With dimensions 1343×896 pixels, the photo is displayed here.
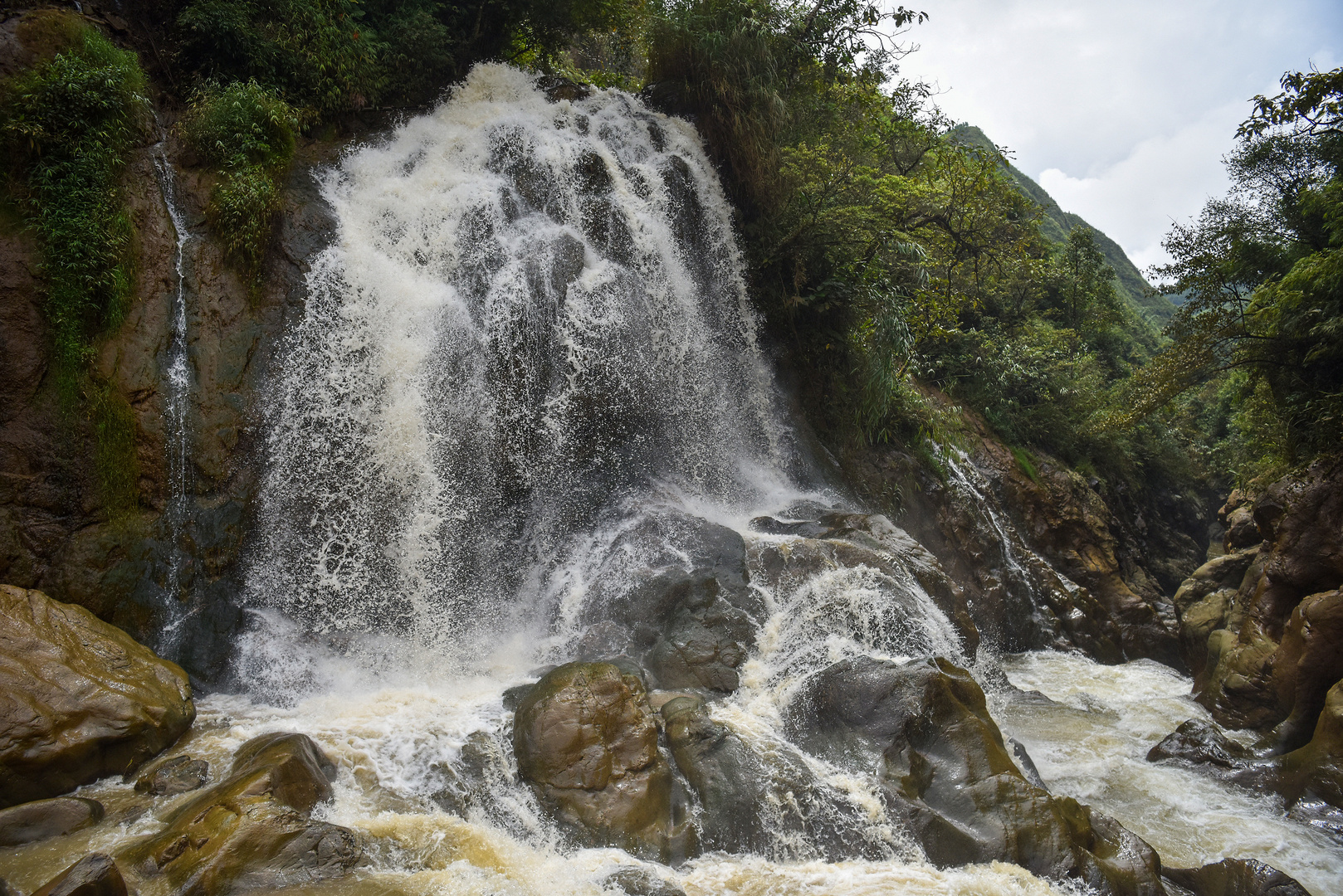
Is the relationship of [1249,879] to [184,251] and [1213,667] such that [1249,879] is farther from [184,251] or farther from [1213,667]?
[184,251]

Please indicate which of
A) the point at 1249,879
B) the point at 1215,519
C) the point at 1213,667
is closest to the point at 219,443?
the point at 1249,879

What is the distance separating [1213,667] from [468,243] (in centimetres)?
1090

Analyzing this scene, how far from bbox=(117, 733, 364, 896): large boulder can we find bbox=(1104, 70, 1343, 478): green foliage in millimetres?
11736

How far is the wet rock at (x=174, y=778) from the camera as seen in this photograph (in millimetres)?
4719

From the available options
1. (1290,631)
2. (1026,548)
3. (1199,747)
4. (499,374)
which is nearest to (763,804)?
(1199,747)

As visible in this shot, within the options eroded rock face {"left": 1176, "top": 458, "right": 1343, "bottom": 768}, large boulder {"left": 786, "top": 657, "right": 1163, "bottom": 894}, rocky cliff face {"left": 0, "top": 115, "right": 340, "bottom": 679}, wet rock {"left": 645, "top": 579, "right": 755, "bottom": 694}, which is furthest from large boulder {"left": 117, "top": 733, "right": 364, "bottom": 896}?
eroded rock face {"left": 1176, "top": 458, "right": 1343, "bottom": 768}

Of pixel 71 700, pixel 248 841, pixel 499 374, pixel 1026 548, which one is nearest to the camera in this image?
pixel 248 841

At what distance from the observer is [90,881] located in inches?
133

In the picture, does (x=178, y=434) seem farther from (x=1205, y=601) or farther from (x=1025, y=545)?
(x=1205, y=601)

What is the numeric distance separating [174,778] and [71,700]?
0.92 meters

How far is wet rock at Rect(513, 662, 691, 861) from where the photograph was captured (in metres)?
4.95

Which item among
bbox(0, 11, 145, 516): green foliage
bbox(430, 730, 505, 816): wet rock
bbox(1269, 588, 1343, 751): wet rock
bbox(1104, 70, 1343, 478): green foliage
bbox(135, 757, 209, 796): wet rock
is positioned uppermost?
bbox(1104, 70, 1343, 478): green foliage

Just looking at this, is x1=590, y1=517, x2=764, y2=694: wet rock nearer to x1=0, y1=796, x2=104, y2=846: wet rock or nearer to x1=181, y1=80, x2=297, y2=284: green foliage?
x1=0, y1=796, x2=104, y2=846: wet rock

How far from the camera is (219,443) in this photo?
729 centimetres
